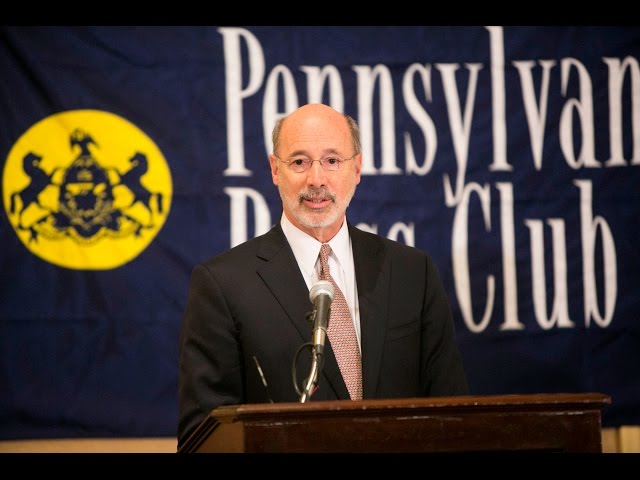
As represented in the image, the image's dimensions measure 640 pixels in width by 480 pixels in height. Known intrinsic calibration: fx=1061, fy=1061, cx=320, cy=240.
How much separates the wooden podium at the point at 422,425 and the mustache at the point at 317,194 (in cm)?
100

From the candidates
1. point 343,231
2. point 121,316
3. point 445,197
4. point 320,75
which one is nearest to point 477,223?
point 445,197

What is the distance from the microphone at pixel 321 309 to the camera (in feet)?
7.24

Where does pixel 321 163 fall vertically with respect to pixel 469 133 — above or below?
below

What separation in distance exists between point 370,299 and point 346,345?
157mm

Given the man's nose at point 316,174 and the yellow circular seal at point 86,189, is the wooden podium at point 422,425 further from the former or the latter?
the yellow circular seal at point 86,189

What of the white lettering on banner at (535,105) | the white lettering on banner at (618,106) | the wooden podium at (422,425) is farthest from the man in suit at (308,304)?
the white lettering on banner at (618,106)

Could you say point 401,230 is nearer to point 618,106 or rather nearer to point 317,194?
point 618,106

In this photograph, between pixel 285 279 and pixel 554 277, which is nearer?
pixel 285 279

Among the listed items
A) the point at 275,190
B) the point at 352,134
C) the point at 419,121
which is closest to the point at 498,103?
the point at 419,121

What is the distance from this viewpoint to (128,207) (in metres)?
3.80

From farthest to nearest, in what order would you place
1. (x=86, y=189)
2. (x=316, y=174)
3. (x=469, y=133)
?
1. (x=469, y=133)
2. (x=86, y=189)
3. (x=316, y=174)

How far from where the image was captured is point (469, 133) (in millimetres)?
3893

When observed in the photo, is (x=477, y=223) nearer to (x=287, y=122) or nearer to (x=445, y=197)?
(x=445, y=197)

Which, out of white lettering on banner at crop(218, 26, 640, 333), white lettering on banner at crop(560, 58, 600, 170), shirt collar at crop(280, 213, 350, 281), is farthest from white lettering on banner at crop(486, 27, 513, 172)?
shirt collar at crop(280, 213, 350, 281)
